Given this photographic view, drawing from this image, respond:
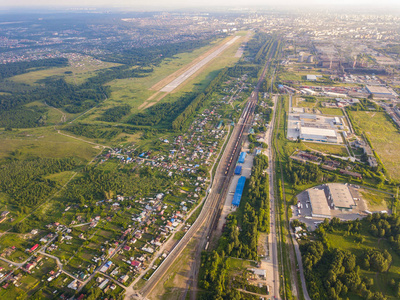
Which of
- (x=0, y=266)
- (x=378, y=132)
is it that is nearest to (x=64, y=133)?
(x=0, y=266)

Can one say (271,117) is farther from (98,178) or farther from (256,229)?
A: (98,178)

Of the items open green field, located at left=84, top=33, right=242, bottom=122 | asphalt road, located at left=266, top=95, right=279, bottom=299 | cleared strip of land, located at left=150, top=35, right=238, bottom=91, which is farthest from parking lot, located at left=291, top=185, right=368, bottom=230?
cleared strip of land, located at left=150, top=35, right=238, bottom=91

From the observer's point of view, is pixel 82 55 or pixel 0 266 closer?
pixel 0 266

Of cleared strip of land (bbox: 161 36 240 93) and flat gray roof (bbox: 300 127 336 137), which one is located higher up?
cleared strip of land (bbox: 161 36 240 93)

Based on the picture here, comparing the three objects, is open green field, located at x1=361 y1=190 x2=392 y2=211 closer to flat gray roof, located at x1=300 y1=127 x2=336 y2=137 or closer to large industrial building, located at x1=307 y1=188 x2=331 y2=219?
large industrial building, located at x1=307 y1=188 x2=331 y2=219

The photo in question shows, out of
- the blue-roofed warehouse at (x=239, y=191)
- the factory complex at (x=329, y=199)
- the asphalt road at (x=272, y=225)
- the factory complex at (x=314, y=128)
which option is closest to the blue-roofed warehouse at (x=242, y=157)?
the asphalt road at (x=272, y=225)

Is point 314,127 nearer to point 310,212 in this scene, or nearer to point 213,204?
point 310,212
